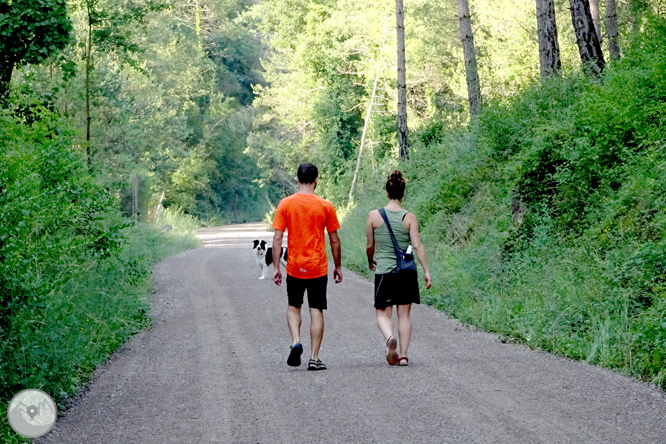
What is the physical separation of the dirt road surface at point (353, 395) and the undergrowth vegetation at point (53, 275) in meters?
0.38

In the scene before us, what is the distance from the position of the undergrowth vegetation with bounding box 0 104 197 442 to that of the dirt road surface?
384 mm

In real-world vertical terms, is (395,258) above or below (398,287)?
above

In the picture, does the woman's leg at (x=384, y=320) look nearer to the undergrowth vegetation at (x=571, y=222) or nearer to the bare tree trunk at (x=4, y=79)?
the undergrowth vegetation at (x=571, y=222)

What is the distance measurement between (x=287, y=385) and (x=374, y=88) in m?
32.1

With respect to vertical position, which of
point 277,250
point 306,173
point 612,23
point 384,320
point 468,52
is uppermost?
point 612,23

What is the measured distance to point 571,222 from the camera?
12617 millimetres

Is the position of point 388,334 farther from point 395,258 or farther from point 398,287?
point 395,258

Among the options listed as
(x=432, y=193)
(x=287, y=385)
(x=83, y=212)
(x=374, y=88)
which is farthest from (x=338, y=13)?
(x=287, y=385)

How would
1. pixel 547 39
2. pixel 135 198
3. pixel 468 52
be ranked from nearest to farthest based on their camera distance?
1. pixel 547 39
2. pixel 468 52
3. pixel 135 198

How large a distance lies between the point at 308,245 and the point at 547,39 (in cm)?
1072

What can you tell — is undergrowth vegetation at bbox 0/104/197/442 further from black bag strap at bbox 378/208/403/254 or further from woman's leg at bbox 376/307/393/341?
black bag strap at bbox 378/208/403/254

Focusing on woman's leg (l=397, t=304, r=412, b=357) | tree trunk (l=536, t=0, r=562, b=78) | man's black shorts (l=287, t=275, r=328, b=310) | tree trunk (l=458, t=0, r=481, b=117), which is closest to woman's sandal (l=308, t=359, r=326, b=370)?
man's black shorts (l=287, t=275, r=328, b=310)

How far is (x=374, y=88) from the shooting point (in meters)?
38.8

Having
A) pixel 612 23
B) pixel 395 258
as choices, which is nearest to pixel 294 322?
pixel 395 258
